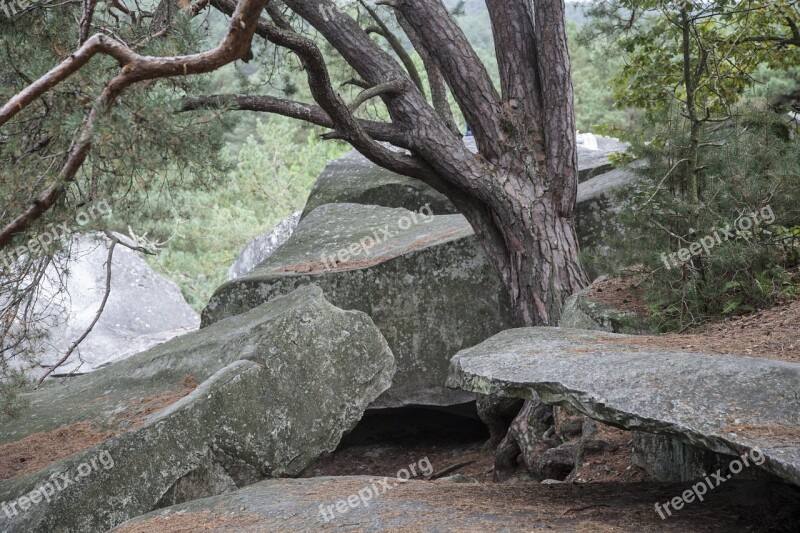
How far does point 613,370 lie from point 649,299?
2.23m

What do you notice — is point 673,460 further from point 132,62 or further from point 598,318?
point 132,62

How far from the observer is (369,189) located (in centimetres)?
1080

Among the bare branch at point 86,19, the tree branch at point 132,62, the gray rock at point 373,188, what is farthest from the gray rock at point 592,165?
the tree branch at point 132,62

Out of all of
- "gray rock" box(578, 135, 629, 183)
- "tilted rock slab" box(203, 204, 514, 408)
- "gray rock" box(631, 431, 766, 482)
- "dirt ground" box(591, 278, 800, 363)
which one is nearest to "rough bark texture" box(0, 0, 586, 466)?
"tilted rock slab" box(203, 204, 514, 408)

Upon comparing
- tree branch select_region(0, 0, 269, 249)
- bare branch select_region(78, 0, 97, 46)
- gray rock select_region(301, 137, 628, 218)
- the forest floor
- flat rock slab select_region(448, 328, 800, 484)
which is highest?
bare branch select_region(78, 0, 97, 46)

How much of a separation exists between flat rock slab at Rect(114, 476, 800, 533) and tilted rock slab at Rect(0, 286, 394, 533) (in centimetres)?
44

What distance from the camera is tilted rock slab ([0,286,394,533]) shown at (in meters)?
4.68

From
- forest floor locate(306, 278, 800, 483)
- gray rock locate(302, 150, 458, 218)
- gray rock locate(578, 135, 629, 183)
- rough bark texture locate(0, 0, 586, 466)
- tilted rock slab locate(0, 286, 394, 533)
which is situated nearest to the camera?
forest floor locate(306, 278, 800, 483)

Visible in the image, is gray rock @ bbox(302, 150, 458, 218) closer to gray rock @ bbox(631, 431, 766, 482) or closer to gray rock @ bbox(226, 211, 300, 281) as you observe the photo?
gray rock @ bbox(226, 211, 300, 281)

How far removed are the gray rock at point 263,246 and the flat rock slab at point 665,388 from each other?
40.3 ft

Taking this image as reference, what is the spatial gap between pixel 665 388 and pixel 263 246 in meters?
13.9

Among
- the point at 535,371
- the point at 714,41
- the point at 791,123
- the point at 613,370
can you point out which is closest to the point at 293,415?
the point at 535,371

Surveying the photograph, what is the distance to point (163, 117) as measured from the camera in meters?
3.90

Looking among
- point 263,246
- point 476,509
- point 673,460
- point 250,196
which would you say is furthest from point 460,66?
point 250,196
